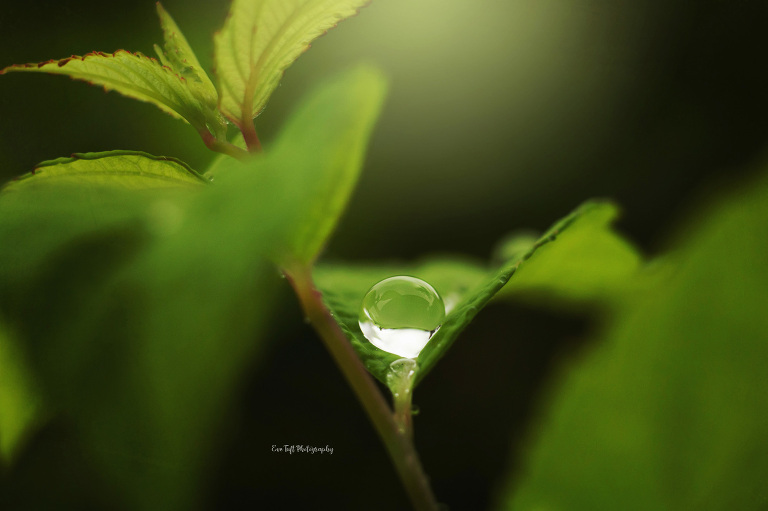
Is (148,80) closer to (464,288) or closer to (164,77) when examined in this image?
(164,77)

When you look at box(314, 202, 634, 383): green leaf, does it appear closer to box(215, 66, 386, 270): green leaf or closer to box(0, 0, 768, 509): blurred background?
box(215, 66, 386, 270): green leaf

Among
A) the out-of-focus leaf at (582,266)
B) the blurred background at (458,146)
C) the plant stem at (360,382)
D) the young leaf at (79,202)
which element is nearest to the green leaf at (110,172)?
the young leaf at (79,202)

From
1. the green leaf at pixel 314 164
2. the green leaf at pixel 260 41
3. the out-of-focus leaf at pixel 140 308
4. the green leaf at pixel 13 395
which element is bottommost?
the green leaf at pixel 13 395

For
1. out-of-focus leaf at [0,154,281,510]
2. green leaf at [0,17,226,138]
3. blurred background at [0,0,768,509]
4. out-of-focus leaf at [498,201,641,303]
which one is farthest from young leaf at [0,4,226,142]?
blurred background at [0,0,768,509]

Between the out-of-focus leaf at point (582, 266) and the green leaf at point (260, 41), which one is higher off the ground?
the green leaf at point (260, 41)

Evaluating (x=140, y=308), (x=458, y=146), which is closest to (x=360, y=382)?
(x=140, y=308)

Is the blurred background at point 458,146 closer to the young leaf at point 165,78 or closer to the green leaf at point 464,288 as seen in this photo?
the green leaf at point 464,288
